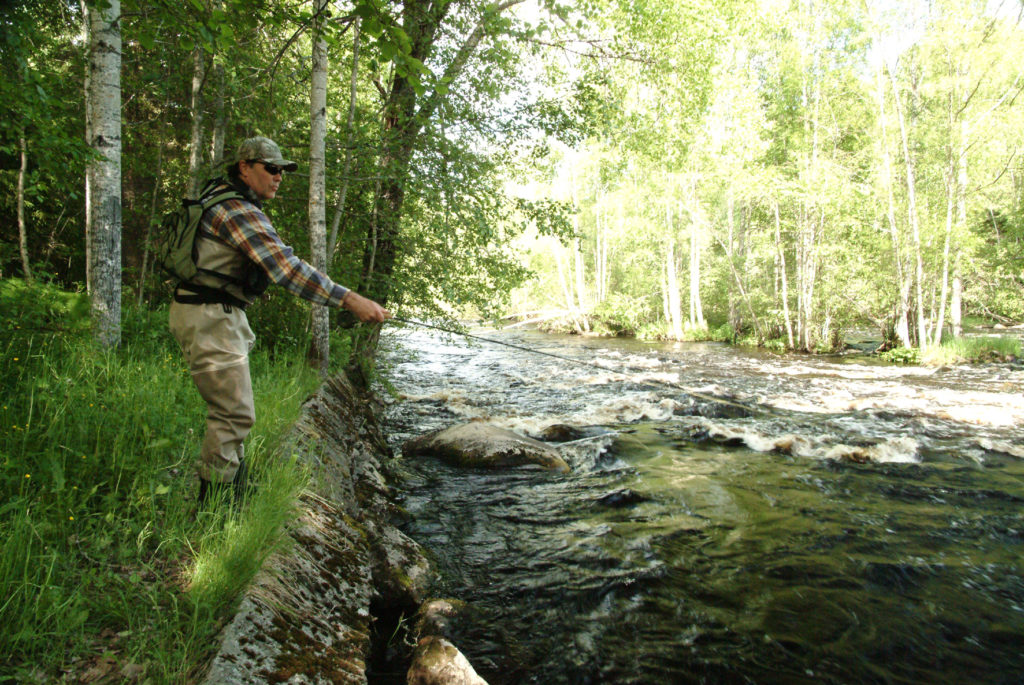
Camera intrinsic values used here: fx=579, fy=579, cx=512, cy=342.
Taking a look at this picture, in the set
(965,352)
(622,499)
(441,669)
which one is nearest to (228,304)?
(441,669)

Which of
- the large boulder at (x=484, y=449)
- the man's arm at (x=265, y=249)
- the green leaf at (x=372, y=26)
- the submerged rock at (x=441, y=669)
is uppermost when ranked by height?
the green leaf at (x=372, y=26)

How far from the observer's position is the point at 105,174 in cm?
448

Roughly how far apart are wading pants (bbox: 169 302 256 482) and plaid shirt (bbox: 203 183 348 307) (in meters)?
0.34

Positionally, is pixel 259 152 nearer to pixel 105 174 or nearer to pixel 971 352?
pixel 105 174

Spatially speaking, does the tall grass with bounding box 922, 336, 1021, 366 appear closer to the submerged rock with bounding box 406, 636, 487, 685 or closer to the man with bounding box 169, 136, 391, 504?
the submerged rock with bounding box 406, 636, 487, 685

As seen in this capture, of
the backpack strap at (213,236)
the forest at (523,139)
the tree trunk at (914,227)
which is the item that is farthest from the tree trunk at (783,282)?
the backpack strap at (213,236)

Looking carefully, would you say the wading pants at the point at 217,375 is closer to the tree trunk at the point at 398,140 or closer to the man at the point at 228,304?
the man at the point at 228,304

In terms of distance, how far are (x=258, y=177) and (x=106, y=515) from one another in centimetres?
177

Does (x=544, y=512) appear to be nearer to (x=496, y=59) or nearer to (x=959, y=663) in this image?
(x=959, y=663)

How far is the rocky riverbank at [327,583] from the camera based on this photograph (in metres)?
2.14

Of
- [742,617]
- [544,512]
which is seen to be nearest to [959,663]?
[742,617]

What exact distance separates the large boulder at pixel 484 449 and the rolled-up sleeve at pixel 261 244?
14.1 feet

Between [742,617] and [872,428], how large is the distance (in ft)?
21.6

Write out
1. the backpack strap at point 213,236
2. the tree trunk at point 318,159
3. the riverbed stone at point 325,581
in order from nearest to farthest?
the riverbed stone at point 325,581, the backpack strap at point 213,236, the tree trunk at point 318,159
